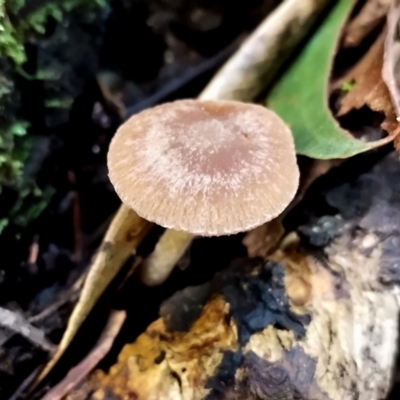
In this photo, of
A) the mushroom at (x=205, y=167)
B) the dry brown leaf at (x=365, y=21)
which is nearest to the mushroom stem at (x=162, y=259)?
the mushroom at (x=205, y=167)

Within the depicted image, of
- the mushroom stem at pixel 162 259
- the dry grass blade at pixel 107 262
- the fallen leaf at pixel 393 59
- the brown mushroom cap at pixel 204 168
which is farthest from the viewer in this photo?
the mushroom stem at pixel 162 259

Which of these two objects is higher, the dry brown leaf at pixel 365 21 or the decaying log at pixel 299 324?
the dry brown leaf at pixel 365 21

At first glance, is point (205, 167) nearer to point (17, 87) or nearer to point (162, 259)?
point (162, 259)

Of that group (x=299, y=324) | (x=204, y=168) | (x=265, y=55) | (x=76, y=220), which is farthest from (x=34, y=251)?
(x=265, y=55)

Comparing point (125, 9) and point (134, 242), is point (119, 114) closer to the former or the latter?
point (125, 9)

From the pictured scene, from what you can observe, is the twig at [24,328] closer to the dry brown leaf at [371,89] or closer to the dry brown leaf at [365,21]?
the dry brown leaf at [371,89]

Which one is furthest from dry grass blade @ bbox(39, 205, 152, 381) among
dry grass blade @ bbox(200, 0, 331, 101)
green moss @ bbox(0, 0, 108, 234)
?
dry grass blade @ bbox(200, 0, 331, 101)
